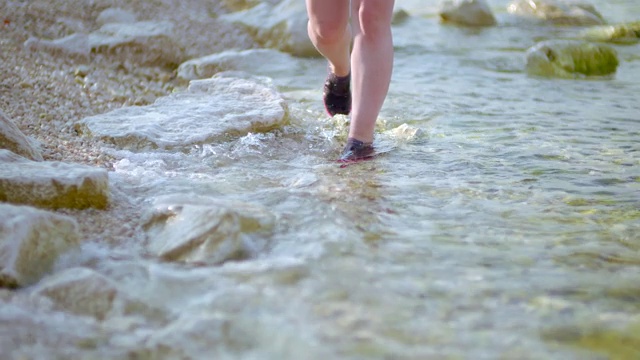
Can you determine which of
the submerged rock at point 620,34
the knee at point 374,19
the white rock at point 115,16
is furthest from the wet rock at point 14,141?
the submerged rock at point 620,34

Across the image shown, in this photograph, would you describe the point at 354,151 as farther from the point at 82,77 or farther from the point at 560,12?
the point at 560,12

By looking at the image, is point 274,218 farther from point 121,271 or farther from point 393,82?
point 393,82

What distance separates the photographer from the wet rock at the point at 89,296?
198 cm

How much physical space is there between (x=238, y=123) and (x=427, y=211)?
1640 mm

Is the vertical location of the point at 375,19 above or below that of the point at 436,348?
above

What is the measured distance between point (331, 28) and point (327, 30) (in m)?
0.03

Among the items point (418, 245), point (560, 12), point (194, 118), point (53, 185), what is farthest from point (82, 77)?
point (560, 12)

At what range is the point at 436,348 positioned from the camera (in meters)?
1.80

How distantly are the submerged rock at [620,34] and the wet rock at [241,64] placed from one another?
3.59 metres

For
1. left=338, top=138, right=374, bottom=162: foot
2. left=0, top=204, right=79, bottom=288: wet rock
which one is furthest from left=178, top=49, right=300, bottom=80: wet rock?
left=0, top=204, right=79, bottom=288: wet rock

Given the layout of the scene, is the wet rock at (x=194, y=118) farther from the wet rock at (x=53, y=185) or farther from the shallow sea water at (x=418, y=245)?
the wet rock at (x=53, y=185)

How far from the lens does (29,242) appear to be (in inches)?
85.9

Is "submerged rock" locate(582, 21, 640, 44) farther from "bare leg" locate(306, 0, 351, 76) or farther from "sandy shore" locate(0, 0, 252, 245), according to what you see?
"bare leg" locate(306, 0, 351, 76)

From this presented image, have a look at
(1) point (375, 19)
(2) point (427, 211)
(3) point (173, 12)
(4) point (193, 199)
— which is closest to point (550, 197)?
(2) point (427, 211)
